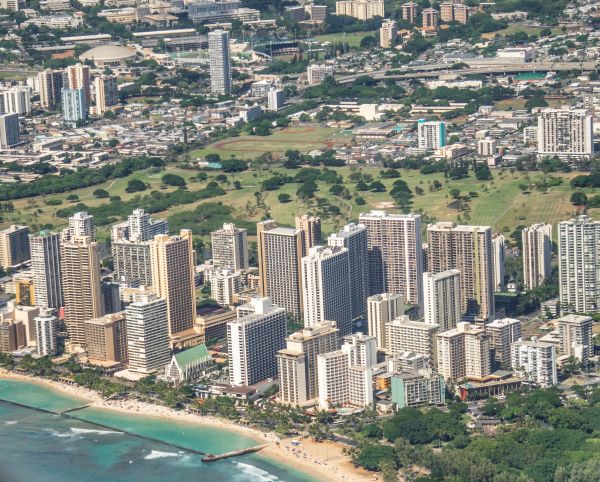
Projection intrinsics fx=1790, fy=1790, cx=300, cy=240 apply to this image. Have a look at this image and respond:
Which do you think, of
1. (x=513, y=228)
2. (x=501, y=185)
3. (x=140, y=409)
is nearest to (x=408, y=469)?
(x=140, y=409)

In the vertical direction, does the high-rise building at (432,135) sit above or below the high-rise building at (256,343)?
above

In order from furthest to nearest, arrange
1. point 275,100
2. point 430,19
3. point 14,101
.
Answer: point 430,19 → point 14,101 → point 275,100

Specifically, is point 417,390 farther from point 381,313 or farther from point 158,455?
point 158,455

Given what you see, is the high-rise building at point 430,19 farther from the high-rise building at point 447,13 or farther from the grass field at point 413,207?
the grass field at point 413,207

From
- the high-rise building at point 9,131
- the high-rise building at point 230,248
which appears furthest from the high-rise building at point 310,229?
the high-rise building at point 9,131

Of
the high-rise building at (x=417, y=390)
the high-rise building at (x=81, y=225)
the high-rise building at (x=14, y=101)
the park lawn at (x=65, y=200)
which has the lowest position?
the high-rise building at (x=417, y=390)

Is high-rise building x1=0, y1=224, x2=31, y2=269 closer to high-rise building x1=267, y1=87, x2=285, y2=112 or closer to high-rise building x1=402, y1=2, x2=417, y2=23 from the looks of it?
high-rise building x1=267, y1=87, x2=285, y2=112

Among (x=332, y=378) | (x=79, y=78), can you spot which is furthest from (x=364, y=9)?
(x=332, y=378)
